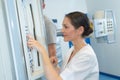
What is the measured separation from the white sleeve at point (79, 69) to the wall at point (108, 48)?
2555 millimetres

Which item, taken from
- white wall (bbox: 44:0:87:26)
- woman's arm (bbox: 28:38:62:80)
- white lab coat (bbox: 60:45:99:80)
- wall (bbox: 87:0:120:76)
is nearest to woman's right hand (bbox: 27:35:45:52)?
woman's arm (bbox: 28:38:62:80)

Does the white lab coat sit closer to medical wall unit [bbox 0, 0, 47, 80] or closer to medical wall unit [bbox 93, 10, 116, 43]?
medical wall unit [bbox 0, 0, 47, 80]

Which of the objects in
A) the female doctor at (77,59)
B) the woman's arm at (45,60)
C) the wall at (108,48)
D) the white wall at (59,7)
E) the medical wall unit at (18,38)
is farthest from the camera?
the wall at (108,48)

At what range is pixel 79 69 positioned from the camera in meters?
1.06

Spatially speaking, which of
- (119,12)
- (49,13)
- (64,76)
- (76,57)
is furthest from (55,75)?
(119,12)

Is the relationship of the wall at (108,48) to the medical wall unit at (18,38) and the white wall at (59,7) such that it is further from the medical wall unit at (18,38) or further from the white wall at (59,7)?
the medical wall unit at (18,38)

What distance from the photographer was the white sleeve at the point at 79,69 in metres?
1.06

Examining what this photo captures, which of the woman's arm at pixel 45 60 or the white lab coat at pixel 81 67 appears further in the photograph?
the white lab coat at pixel 81 67

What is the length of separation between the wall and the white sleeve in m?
2.56

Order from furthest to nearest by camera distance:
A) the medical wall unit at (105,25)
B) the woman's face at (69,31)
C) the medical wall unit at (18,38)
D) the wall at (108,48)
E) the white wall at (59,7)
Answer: the wall at (108,48) → the medical wall unit at (105,25) → the white wall at (59,7) → the woman's face at (69,31) → the medical wall unit at (18,38)

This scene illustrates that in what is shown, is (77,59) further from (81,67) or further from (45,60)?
(45,60)

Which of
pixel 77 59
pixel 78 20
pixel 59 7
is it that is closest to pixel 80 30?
pixel 78 20

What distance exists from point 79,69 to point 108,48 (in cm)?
274

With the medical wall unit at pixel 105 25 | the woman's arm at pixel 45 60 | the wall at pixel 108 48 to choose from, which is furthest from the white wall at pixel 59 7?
the woman's arm at pixel 45 60
